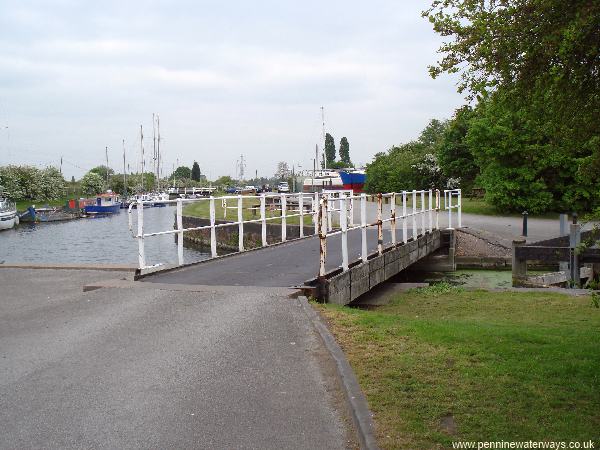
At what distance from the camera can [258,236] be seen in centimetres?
3139

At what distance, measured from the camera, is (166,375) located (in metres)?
5.79

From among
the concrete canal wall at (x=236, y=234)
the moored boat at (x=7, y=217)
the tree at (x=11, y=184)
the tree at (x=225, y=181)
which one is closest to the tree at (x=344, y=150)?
the tree at (x=225, y=181)

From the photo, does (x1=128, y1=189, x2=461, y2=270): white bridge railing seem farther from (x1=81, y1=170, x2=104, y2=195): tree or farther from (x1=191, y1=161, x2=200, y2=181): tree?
(x1=191, y1=161, x2=200, y2=181): tree

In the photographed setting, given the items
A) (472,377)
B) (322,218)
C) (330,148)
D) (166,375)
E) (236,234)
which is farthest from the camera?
(330,148)

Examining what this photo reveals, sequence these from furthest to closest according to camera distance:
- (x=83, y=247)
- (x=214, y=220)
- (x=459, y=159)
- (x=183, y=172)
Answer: (x=183, y=172) < (x=459, y=159) < (x=83, y=247) < (x=214, y=220)

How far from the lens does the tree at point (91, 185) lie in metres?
120

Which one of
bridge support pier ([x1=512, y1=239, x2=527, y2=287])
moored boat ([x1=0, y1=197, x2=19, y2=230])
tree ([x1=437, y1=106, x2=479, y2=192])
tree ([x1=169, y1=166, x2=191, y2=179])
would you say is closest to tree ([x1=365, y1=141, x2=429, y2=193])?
tree ([x1=437, y1=106, x2=479, y2=192])

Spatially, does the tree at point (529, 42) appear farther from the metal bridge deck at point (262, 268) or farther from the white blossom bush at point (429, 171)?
the white blossom bush at point (429, 171)

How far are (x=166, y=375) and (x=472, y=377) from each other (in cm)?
274

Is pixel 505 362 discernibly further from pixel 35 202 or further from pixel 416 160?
pixel 35 202

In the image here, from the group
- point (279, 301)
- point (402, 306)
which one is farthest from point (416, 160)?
point (279, 301)

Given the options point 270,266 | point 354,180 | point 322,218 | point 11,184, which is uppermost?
point 11,184

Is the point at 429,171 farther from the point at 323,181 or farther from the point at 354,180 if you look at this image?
the point at 354,180

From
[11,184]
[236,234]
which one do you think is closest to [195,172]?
[11,184]
